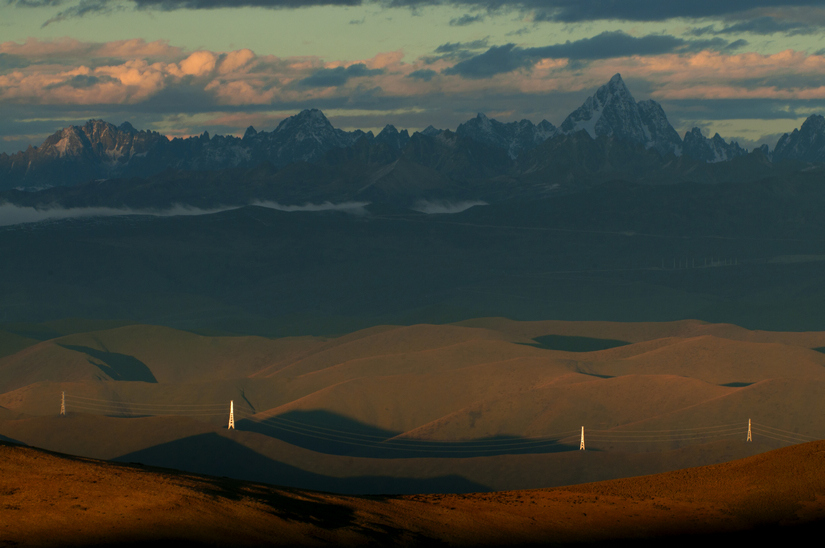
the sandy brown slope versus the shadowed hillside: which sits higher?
the sandy brown slope

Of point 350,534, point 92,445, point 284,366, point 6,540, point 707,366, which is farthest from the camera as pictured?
point 284,366

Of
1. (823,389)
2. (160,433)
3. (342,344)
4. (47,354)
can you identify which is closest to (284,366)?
(342,344)

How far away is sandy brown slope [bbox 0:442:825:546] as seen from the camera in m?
40.9

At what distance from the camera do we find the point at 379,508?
49688 millimetres

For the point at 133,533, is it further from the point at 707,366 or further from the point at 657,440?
the point at 707,366

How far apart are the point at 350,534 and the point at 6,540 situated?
13.4m

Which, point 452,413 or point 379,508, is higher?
point 379,508

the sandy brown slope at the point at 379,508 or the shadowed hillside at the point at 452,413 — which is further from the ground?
the sandy brown slope at the point at 379,508

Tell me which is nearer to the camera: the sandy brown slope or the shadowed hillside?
the sandy brown slope

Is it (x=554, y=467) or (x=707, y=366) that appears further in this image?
(x=707, y=366)

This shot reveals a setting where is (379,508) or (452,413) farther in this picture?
(452,413)

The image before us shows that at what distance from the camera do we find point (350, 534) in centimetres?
4406

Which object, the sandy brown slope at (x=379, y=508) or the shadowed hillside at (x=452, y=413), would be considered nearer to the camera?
the sandy brown slope at (x=379, y=508)

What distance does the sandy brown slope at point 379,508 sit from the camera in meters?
40.9
